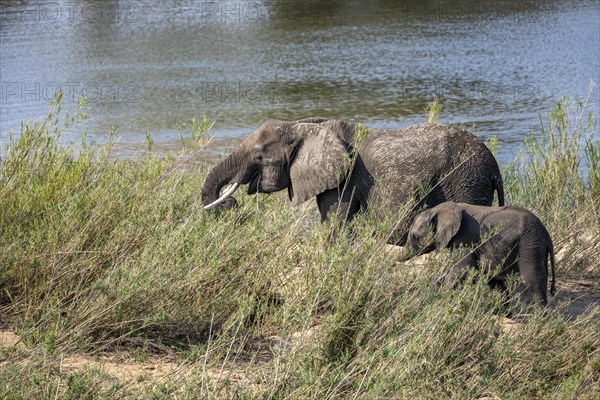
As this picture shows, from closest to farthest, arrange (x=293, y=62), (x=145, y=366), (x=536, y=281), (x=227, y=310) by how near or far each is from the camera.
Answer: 1. (x=145, y=366)
2. (x=227, y=310)
3. (x=536, y=281)
4. (x=293, y=62)

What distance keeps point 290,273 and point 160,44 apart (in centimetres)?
1958

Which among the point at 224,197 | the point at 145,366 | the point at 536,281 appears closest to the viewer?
the point at 145,366

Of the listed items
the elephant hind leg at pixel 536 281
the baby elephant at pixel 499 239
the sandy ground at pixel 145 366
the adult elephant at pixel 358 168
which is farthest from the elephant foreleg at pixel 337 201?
the sandy ground at pixel 145 366

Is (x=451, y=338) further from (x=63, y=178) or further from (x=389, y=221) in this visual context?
(x=63, y=178)

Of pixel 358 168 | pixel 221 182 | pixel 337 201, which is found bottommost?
pixel 337 201

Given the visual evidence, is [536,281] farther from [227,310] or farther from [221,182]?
[221,182]

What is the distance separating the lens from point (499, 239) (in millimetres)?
6383

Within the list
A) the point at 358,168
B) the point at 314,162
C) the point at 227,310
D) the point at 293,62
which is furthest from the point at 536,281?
the point at 293,62

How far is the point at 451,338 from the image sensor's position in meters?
5.01

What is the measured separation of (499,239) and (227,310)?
1809 millimetres

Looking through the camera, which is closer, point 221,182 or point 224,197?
point 224,197

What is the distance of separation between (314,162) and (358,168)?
1.13 ft

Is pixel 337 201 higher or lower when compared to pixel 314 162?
lower

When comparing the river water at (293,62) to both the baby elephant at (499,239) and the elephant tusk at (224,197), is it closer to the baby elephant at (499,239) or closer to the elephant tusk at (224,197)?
the elephant tusk at (224,197)
